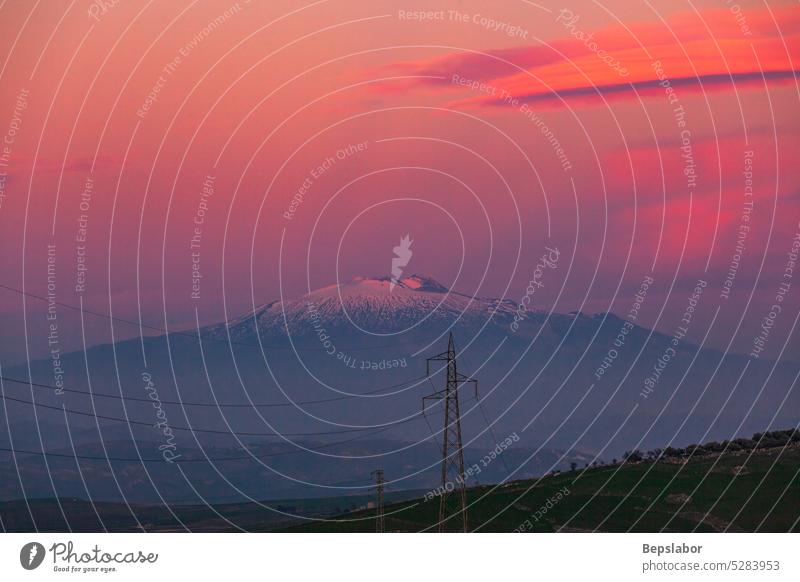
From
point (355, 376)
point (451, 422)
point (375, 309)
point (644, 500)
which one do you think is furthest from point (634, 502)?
point (355, 376)

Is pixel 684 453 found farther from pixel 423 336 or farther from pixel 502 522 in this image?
pixel 423 336

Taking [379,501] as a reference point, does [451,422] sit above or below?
above

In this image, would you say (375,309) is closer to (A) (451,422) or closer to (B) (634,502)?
(A) (451,422)
